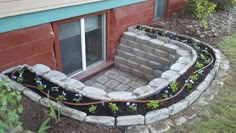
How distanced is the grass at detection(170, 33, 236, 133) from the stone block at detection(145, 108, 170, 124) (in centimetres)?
19

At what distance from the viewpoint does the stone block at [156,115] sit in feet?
8.55

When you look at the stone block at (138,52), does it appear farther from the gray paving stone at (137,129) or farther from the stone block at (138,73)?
the gray paving stone at (137,129)

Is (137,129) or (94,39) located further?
(94,39)

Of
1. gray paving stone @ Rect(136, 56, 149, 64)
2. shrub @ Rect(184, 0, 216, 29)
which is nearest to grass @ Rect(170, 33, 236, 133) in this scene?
gray paving stone @ Rect(136, 56, 149, 64)

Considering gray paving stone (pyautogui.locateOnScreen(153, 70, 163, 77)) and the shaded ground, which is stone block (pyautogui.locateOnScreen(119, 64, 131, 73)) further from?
the shaded ground

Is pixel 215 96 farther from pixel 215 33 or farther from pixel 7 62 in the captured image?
pixel 7 62

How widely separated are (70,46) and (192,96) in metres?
2.22

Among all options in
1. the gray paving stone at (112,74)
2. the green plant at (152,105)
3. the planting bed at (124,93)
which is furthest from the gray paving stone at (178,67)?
the gray paving stone at (112,74)

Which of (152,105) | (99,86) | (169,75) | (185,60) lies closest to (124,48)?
(99,86)

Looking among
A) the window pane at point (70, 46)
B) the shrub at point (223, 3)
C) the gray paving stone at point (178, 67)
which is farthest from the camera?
the shrub at point (223, 3)

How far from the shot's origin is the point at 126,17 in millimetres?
4852

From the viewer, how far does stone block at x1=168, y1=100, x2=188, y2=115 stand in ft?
9.05

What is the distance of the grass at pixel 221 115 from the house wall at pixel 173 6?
271cm

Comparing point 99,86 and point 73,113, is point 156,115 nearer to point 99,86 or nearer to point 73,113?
point 73,113
